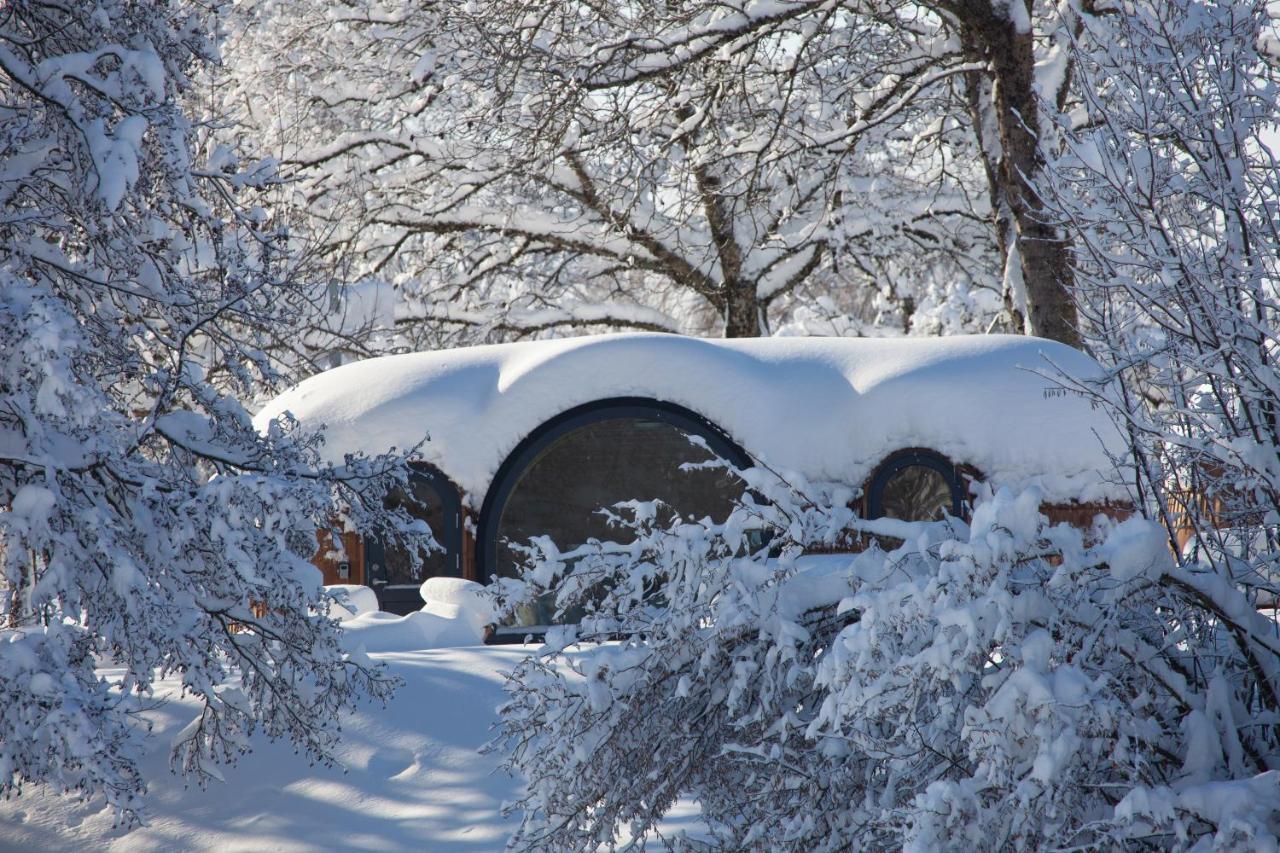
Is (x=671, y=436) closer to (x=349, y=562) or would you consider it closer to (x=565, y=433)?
(x=565, y=433)

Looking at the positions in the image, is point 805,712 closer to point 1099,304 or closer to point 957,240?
point 1099,304

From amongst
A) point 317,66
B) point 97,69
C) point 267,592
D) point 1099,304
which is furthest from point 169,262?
point 317,66

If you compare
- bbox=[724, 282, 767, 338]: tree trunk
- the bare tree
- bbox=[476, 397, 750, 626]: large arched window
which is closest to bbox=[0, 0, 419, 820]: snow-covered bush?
bbox=[476, 397, 750, 626]: large arched window

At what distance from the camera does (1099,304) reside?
12.7 feet

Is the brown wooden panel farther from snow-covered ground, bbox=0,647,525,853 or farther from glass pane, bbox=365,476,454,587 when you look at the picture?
snow-covered ground, bbox=0,647,525,853

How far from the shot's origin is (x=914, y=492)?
9031 millimetres

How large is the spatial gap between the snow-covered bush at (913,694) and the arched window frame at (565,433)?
506 cm

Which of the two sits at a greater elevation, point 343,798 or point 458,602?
point 458,602

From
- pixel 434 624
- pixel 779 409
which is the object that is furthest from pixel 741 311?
pixel 434 624

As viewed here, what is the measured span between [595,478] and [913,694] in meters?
6.38

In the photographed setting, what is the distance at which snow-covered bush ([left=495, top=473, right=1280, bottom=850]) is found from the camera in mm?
A: 2617

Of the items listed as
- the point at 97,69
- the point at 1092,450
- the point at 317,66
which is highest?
the point at 317,66

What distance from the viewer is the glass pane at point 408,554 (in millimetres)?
8977

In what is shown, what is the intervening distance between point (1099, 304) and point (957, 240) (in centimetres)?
1217
